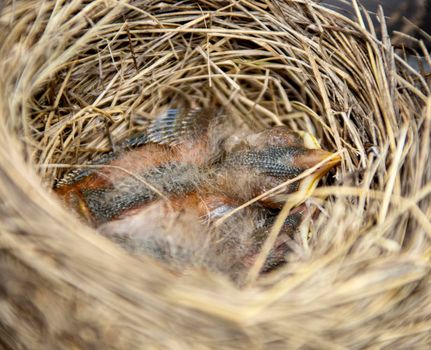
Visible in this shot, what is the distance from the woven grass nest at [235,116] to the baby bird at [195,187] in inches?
3.2

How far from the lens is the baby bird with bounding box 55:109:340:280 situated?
0.99 meters

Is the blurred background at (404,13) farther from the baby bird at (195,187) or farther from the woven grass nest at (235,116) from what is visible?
the baby bird at (195,187)

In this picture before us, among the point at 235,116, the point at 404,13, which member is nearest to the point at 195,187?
the point at 235,116

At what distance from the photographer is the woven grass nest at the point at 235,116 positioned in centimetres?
65

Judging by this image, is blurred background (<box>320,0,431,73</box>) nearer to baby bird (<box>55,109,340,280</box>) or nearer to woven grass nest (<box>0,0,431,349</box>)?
woven grass nest (<box>0,0,431,349</box>)

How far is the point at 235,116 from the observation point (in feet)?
4.36

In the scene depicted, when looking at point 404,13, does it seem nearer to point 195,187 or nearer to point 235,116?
point 235,116

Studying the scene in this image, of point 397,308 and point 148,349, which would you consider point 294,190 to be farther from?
point 148,349

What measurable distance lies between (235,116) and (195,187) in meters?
0.26

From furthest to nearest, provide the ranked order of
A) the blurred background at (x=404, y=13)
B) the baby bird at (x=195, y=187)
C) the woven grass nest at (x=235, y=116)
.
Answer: the blurred background at (x=404, y=13)
the baby bird at (x=195, y=187)
the woven grass nest at (x=235, y=116)

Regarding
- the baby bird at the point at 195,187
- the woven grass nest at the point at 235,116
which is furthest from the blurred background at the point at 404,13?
the baby bird at the point at 195,187

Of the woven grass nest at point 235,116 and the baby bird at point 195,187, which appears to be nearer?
the woven grass nest at point 235,116

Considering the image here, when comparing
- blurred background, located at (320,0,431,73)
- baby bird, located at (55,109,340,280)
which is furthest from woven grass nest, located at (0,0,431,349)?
blurred background, located at (320,0,431,73)

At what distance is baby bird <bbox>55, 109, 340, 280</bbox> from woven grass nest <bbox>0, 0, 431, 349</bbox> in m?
0.08
